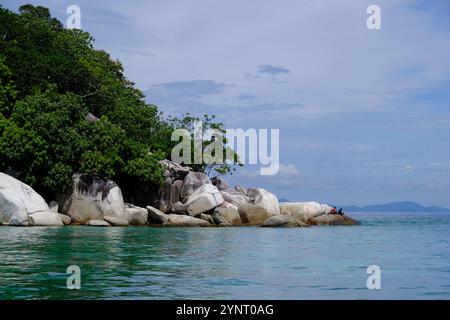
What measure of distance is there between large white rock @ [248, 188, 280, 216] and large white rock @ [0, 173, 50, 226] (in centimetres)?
1440

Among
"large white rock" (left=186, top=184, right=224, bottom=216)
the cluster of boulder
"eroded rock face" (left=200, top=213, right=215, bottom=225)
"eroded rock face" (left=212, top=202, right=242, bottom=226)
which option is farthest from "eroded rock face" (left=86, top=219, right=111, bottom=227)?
"eroded rock face" (left=212, top=202, right=242, bottom=226)

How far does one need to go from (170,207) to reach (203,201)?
2.72 meters

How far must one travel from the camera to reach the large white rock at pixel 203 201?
3788 centimetres

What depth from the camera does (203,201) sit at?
1490 inches

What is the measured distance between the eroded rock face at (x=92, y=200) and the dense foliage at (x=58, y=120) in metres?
0.51

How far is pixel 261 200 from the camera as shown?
1602 inches

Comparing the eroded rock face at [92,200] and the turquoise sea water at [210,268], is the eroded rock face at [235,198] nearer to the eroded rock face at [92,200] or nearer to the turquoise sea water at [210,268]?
the eroded rock face at [92,200]

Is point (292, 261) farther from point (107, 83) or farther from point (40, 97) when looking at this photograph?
point (107, 83)

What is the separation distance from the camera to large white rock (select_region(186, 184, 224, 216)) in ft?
124

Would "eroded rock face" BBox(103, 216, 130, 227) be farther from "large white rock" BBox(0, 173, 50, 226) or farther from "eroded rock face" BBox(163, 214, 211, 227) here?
"large white rock" BBox(0, 173, 50, 226)

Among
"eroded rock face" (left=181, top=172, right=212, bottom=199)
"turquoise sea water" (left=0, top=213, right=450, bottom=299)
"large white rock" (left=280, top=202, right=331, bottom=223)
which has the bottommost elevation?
"turquoise sea water" (left=0, top=213, right=450, bottom=299)

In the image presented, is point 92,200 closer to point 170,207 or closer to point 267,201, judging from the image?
point 170,207
